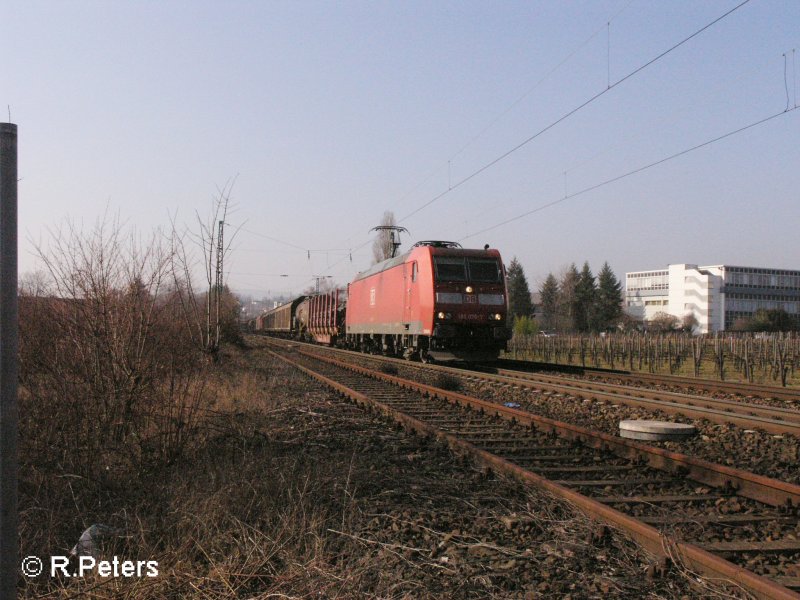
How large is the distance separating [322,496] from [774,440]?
5790mm

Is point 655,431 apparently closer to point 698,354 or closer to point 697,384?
point 697,384

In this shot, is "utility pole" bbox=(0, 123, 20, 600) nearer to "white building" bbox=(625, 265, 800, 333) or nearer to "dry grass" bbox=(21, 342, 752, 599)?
"dry grass" bbox=(21, 342, 752, 599)

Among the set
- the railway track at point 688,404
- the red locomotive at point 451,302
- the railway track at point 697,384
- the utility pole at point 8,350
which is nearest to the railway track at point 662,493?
the railway track at point 688,404

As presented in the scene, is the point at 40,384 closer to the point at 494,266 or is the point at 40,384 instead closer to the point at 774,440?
the point at 774,440

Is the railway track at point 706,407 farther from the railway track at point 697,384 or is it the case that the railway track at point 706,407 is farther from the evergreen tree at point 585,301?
the evergreen tree at point 585,301

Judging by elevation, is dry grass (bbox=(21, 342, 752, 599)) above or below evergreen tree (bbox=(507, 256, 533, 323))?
below

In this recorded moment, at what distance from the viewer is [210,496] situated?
5168mm

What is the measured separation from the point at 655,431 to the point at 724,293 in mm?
99818

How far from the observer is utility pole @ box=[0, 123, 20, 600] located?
2.20 metres

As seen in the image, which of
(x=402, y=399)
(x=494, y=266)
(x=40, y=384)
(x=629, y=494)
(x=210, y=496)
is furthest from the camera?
(x=494, y=266)

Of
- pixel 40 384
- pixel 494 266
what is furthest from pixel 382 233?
pixel 40 384

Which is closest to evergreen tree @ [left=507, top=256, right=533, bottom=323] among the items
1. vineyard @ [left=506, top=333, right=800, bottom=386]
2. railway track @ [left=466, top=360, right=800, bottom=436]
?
vineyard @ [left=506, top=333, right=800, bottom=386]

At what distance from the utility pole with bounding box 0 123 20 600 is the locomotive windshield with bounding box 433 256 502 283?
1674 cm

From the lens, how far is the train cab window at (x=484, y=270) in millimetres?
19500
